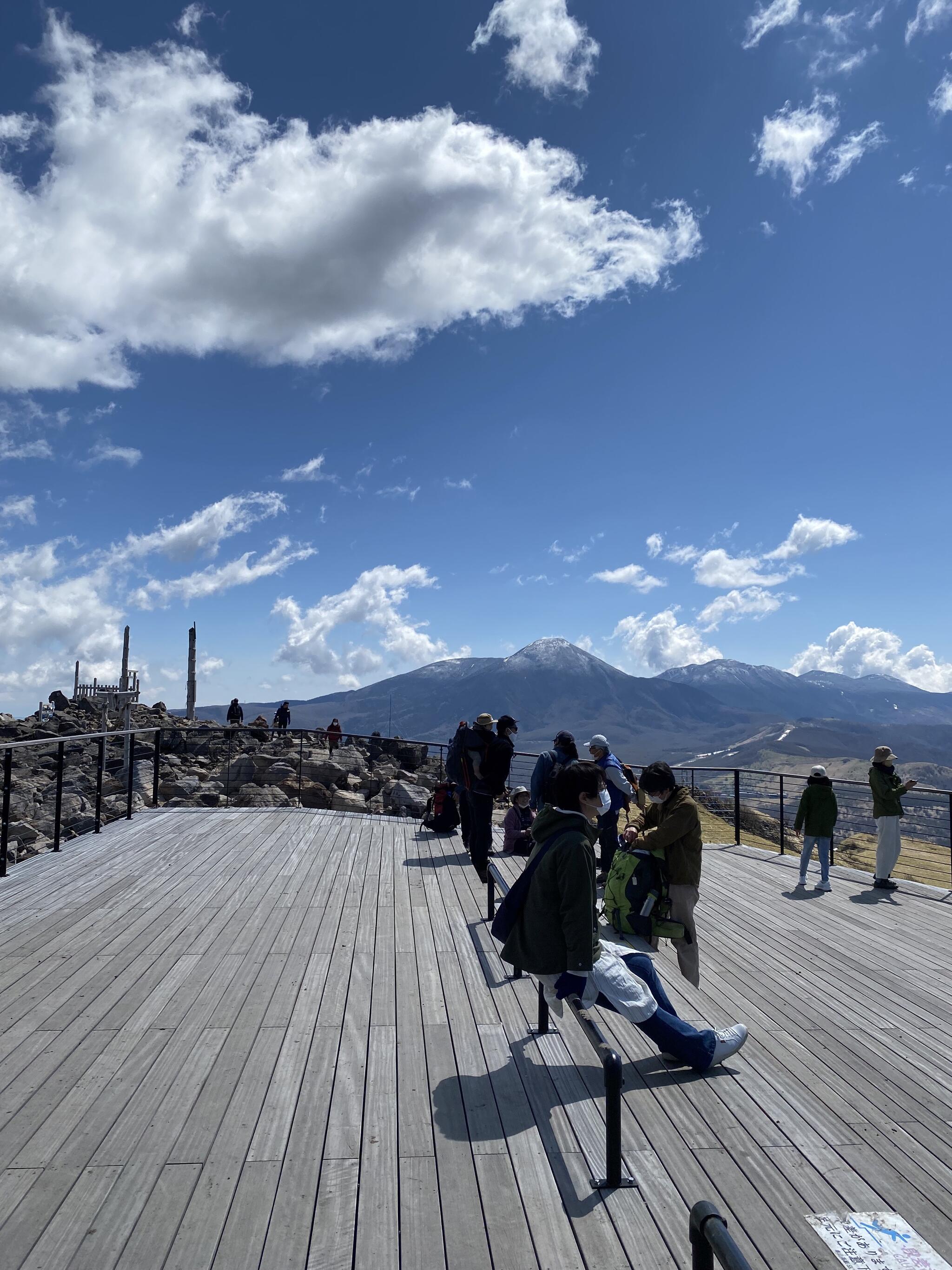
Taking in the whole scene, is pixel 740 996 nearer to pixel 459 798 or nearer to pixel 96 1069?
pixel 96 1069

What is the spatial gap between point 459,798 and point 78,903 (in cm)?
433

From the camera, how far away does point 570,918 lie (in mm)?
3490

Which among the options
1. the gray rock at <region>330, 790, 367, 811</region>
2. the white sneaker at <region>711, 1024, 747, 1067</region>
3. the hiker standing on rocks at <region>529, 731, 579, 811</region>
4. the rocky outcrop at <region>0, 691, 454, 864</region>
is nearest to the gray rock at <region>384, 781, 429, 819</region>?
the rocky outcrop at <region>0, 691, 454, 864</region>

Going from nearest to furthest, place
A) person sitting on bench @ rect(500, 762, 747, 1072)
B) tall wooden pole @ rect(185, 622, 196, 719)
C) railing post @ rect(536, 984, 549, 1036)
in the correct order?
person sitting on bench @ rect(500, 762, 747, 1072)
railing post @ rect(536, 984, 549, 1036)
tall wooden pole @ rect(185, 622, 196, 719)

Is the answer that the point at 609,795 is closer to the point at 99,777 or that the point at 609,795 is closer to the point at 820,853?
the point at 820,853

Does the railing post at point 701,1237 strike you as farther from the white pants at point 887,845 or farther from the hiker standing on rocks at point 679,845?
the white pants at point 887,845

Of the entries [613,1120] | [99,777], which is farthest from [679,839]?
[99,777]

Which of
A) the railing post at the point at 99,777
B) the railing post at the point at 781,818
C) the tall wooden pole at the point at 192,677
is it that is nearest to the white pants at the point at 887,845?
the railing post at the point at 781,818

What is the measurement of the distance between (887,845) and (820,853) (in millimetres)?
789

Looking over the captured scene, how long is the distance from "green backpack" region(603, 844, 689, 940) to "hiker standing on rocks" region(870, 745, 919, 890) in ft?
16.6

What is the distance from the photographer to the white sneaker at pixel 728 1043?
3.92 m

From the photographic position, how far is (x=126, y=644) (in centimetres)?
3675

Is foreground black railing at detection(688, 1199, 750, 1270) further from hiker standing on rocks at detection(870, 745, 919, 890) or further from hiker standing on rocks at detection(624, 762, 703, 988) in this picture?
hiker standing on rocks at detection(870, 745, 919, 890)

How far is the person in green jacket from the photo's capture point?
28.2ft
